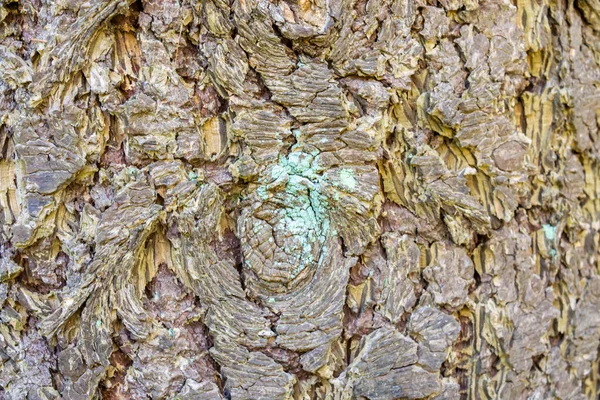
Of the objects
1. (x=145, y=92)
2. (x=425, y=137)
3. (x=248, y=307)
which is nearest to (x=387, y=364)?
(x=248, y=307)

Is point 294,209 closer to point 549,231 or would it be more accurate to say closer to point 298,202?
point 298,202

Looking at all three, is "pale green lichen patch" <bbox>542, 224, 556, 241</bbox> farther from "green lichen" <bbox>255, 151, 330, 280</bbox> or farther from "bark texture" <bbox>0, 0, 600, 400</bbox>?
"green lichen" <bbox>255, 151, 330, 280</bbox>

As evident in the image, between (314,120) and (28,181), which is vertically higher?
(314,120)

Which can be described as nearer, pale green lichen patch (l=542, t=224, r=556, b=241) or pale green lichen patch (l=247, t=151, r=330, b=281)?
pale green lichen patch (l=247, t=151, r=330, b=281)

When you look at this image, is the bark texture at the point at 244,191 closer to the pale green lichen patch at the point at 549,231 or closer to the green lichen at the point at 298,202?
the green lichen at the point at 298,202

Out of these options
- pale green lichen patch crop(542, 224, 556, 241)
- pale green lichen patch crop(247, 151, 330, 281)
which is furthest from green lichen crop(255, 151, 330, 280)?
pale green lichen patch crop(542, 224, 556, 241)

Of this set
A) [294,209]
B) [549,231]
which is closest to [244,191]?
[294,209]

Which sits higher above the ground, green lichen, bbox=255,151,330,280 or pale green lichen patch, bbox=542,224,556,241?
green lichen, bbox=255,151,330,280

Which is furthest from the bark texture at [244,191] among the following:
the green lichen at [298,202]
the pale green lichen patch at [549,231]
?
the pale green lichen patch at [549,231]

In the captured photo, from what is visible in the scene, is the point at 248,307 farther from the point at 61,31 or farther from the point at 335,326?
the point at 61,31
